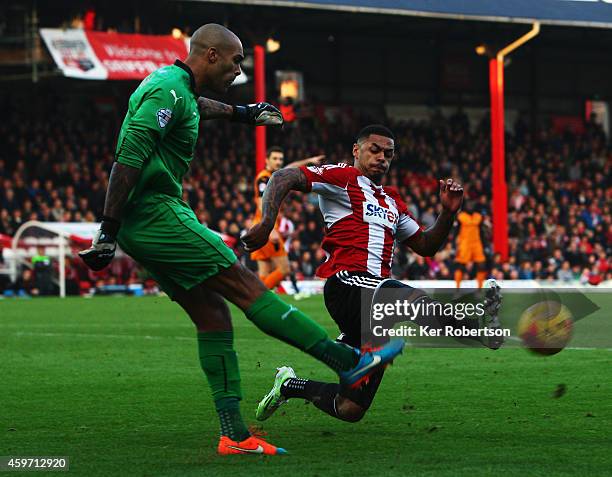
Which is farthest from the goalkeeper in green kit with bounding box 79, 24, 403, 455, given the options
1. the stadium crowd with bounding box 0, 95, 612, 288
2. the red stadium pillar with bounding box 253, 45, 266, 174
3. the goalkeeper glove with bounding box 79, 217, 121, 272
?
the red stadium pillar with bounding box 253, 45, 266, 174

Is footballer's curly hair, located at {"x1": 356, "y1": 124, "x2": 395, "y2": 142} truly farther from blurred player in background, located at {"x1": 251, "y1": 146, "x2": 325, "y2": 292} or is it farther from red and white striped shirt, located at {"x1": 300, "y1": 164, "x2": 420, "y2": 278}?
blurred player in background, located at {"x1": 251, "y1": 146, "x2": 325, "y2": 292}

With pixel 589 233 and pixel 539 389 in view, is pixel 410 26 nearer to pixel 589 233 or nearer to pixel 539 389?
pixel 589 233

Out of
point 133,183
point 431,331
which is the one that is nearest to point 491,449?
point 431,331

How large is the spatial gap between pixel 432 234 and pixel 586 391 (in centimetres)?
216

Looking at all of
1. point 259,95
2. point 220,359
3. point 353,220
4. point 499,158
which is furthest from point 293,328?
point 499,158

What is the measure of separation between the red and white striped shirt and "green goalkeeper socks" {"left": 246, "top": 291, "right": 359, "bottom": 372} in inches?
35.6

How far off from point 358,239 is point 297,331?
1.07 meters

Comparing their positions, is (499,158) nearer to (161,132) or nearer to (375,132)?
(375,132)

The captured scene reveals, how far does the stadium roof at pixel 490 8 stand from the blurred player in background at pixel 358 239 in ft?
71.3

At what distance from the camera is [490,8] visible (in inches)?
1256

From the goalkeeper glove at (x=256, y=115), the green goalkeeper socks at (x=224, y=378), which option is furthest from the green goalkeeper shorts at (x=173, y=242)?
the goalkeeper glove at (x=256, y=115)

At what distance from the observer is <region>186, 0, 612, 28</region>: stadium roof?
97.2 ft

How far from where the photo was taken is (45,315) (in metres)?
Answer: 17.1

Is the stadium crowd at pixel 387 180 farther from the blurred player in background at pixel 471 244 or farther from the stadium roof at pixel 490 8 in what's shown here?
the stadium roof at pixel 490 8
